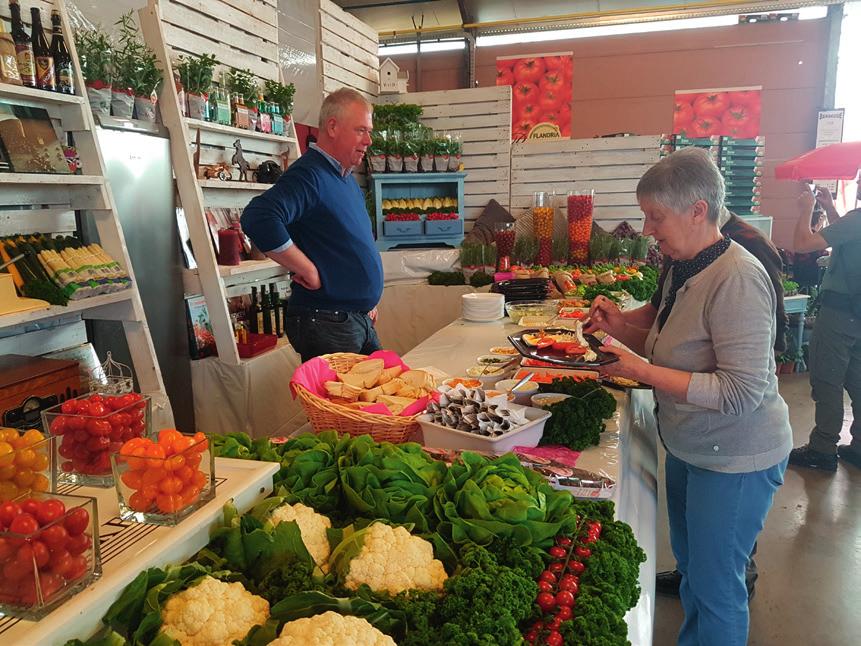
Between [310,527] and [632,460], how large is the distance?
1.32 m

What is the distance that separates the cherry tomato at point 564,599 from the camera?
3.59 ft

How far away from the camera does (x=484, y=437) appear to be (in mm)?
1680

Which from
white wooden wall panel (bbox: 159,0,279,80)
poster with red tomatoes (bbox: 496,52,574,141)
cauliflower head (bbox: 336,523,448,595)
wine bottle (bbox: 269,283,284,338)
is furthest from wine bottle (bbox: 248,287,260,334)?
poster with red tomatoes (bbox: 496,52,574,141)

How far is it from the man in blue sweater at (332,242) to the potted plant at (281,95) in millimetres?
1743

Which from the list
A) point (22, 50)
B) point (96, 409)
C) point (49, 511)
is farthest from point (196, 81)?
point (49, 511)

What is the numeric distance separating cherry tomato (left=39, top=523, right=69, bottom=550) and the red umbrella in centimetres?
698

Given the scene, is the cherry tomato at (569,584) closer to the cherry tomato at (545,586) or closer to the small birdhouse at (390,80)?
the cherry tomato at (545,586)

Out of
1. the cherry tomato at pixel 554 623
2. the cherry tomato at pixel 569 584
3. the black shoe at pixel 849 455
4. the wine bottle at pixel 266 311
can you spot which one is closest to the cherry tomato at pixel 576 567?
the cherry tomato at pixel 569 584

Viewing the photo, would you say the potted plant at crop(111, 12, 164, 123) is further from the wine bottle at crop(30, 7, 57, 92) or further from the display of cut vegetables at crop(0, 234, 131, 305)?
the display of cut vegetables at crop(0, 234, 131, 305)

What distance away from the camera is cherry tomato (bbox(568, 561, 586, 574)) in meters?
1.20

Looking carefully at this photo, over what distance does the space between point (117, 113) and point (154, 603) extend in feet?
9.66

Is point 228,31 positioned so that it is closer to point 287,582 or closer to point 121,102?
point 121,102

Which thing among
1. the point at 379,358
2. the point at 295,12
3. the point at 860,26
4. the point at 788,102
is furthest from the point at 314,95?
the point at 860,26

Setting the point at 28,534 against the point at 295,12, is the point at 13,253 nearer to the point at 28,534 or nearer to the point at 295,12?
the point at 28,534
